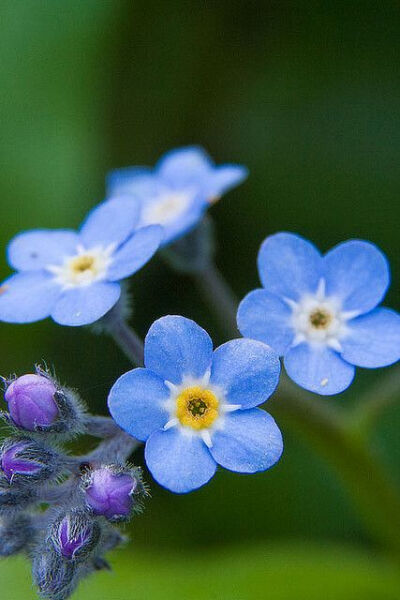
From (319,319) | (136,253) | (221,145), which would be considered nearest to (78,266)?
(136,253)

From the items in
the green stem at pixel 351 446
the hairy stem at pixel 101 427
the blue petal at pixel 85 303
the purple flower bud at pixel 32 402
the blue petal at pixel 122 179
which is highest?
the blue petal at pixel 122 179

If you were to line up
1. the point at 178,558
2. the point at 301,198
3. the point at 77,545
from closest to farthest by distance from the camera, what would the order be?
the point at 77,545 → the point at 178,558 → the point at 301,198

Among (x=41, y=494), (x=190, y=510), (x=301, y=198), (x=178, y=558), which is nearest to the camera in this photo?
(x=41, y=494)

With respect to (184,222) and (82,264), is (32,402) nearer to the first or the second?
(82,264)

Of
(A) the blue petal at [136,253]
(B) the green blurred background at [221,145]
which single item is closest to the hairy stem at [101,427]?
(A) the blue petal at [136,253]

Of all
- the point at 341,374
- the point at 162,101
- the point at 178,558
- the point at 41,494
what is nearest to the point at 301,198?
the point at 162,101

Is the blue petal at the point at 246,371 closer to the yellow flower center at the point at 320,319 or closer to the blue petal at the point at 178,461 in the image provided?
the blue petal at the point at 178,461

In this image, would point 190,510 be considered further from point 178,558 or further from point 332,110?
point 332,110
